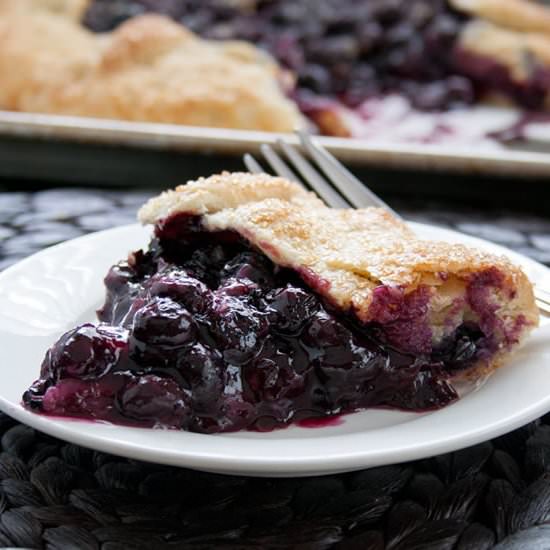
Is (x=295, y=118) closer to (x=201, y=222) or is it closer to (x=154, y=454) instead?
(x=201, y=222)

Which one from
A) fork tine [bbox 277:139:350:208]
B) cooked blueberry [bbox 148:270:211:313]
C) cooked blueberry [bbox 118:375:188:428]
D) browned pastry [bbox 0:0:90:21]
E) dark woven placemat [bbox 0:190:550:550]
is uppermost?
cooked blueberry [bbox 148:270:211:313]

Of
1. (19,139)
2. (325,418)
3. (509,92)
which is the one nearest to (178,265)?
(325,418)

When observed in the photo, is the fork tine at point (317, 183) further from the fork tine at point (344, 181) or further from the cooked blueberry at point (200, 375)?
the cooked blueberry at point (200, 375)

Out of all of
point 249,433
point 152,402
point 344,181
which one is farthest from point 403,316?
point 344,181

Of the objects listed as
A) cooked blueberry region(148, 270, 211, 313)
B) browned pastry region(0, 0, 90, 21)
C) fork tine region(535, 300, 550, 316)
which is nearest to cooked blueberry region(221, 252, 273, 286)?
cooked blueberry region(148, 270, 211, 313)

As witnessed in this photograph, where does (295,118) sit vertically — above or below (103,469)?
below

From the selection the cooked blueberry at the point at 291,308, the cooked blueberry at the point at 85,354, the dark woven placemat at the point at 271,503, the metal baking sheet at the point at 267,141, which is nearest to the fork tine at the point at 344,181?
the metal baking sheet at the point at 267,141

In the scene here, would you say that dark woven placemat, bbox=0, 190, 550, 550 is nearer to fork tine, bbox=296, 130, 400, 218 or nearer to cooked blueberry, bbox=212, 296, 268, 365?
cooked blueberry, bbox=212, 296, 268, 365

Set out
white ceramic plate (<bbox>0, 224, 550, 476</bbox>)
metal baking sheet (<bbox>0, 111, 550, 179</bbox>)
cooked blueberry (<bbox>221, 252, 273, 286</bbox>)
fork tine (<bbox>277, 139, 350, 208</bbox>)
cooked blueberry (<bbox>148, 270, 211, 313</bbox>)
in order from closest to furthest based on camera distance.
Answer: white ceramic plate (<bbox>0, 224, 550, 476</bbox>) < cooked blueberry (<bbox>148, 270, 211, 313</bbox>) < cooked blueberry (<bbox>221, 252, 273, 286</bbox>) < fork tine (<bbox>277, 139, 350, 208</bbox>) < metal baking sheet (<bbox>0, 111, 550, 179</bbox>)
